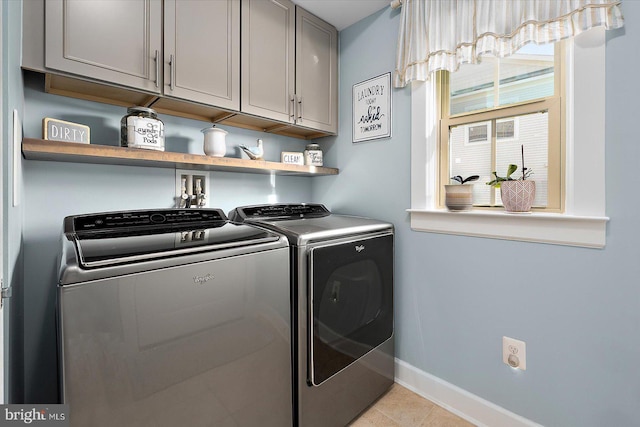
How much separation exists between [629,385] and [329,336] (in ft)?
4.02

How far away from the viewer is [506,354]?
4.92 feet

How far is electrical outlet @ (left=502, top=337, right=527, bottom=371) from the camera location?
4.75 ft

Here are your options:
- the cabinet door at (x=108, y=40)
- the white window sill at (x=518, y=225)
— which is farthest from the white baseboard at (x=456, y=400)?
the cabinet door at (x=108, y=40)

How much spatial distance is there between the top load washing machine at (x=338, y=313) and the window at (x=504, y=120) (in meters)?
0.62

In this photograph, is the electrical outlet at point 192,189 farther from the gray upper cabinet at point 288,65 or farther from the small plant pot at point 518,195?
the small plant pot at point 518,195

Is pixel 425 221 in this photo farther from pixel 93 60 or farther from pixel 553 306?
pixel 93 60

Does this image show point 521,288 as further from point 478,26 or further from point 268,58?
point 268,58

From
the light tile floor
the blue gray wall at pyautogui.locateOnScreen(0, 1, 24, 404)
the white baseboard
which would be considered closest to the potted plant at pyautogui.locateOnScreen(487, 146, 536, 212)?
the white baseboard

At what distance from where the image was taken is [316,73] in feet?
6.80

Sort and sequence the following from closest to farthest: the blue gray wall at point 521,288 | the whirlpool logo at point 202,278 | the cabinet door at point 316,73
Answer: the whirlpool logo at point 202,278
the blue gray wall at point 521,288
the cabinet door at point 316,73

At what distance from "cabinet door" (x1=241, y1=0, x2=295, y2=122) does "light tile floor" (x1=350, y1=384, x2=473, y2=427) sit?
181 cm

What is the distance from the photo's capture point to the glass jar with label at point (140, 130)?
4.41 feet

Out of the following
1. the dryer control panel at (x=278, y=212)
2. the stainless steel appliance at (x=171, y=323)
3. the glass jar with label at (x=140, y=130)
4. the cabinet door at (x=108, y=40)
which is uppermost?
the cabinet door at (x=108, y=40)

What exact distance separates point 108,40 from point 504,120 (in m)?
1.93
